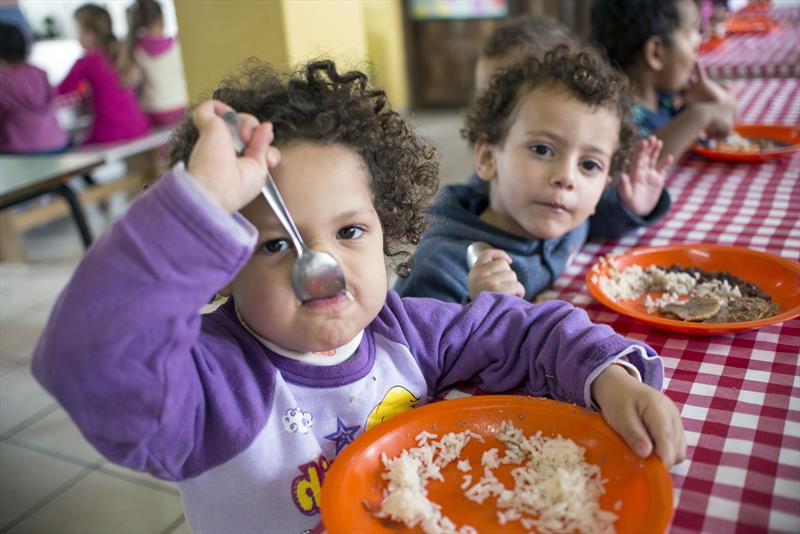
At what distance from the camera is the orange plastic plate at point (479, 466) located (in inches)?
25.7

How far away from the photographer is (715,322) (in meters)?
1.04

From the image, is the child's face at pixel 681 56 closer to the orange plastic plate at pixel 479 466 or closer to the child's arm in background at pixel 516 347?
the child's arm in background at pixel 516 347

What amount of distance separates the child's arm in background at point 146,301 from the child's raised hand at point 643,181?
1.02 m

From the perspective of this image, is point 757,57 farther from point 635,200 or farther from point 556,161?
point 556,161

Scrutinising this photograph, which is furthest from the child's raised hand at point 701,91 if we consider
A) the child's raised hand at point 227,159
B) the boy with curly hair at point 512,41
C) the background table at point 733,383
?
the child's raised hand at point 227,159

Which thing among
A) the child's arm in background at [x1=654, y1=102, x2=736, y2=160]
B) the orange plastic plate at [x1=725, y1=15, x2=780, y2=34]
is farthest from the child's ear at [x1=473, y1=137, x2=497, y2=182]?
the orange plastic plate at [x1=725, y1=15, x2=780, y2=34]

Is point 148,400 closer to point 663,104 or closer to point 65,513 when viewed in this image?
point 65,513

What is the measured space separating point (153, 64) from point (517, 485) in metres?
4.84

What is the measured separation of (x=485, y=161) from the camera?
1.54 meters

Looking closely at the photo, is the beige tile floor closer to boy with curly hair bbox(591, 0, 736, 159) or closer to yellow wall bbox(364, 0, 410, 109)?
boy with curly hair bbox(591, 0, 736, 159)

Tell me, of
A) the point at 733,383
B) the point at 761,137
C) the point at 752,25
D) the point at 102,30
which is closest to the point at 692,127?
the point at 761,137

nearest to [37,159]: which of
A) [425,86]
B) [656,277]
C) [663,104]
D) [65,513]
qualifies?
[65,513]

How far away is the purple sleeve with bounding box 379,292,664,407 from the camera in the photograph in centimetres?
87

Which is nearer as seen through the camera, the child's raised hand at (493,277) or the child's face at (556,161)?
the child's raised hand at (493,277)
